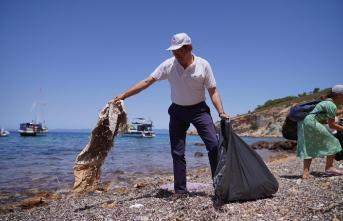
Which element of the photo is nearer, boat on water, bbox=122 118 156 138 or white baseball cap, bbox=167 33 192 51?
white baseball cap, bbox=167 33 192 51

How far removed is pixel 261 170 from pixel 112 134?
2201mm

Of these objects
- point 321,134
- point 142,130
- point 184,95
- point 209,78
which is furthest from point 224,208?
point 142,130

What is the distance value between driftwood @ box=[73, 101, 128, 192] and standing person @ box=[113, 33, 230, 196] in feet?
0.88

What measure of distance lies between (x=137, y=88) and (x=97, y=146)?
1.21 metres

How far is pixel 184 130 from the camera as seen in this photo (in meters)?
3.95

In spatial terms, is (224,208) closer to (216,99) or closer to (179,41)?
(216,99)

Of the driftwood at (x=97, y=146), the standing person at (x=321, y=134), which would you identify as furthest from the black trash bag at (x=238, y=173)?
the standing person at (x=321, y=134)

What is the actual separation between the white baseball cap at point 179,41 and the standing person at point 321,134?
297 cm

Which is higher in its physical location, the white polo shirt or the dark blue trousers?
the white polo shirt

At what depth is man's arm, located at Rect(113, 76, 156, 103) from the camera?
148 inches

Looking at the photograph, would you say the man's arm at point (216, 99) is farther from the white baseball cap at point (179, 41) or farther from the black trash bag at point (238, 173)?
the white baseball cap at point (179, 41)

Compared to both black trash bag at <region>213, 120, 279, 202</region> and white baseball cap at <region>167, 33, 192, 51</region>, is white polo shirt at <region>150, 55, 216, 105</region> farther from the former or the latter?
black trash bag at <region>213, 120, 279, 202</region>

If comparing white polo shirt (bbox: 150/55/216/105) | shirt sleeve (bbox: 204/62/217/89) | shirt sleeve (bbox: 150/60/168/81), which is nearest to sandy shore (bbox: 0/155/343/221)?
white polo shirt (bbox: 150/55/216/105)

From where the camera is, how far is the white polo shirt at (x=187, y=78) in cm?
349
